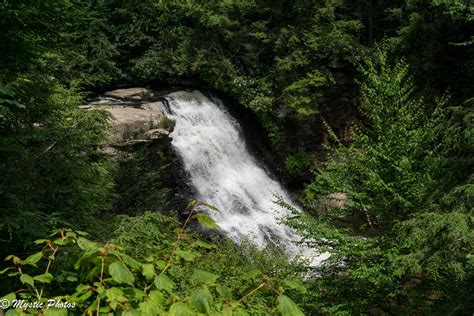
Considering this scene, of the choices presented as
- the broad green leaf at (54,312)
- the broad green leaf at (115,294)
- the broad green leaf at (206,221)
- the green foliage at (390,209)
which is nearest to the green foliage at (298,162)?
the green foliage at (390,209)

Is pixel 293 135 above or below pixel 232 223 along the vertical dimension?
above

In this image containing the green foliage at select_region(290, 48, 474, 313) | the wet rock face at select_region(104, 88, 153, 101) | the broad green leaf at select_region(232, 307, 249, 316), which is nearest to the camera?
the broad green leaf at select_region(232, 307, 249, 316)

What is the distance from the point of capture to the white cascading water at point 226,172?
12602mm

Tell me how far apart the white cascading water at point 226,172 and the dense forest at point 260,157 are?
0.88 m

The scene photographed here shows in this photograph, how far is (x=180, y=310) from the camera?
1.54 metres

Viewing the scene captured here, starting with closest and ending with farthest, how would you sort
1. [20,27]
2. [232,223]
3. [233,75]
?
[20,27] → [232,223] → [233,75]

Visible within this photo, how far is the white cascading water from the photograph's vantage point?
1260cm

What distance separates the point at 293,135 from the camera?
16531 millimetres

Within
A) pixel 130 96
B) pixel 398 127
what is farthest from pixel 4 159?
pixel 130 96

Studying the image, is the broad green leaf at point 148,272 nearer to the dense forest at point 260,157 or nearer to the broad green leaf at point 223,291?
the dense forest at point 260,157

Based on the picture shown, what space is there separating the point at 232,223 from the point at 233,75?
21.3ft

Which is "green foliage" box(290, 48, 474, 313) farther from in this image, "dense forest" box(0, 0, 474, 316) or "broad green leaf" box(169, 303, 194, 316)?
"broad green leaf" box(169, 303, 194, 316)

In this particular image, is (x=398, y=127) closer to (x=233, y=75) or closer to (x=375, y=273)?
(x=375, y=273)

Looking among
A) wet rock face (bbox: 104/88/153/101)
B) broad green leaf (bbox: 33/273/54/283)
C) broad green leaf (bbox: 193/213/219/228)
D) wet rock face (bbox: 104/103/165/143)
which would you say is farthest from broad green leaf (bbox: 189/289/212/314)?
wet rock face (bbox: 104/88/153/101)
